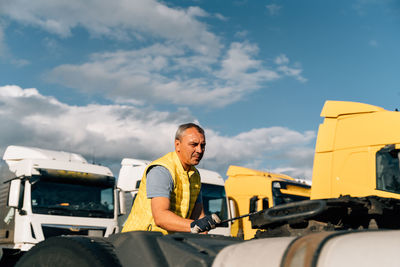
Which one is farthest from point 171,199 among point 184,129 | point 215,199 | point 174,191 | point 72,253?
point 215,199

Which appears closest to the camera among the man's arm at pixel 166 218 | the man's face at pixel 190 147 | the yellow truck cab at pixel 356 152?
the man's arm at pixel 166 218

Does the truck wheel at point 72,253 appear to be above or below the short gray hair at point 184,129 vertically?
below

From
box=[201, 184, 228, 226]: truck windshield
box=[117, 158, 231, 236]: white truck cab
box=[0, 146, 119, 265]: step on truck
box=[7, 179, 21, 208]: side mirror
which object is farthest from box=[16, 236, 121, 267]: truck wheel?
box=[201, 184, 228, 226]: truck windshield

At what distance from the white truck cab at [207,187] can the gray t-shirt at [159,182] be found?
8.68 m

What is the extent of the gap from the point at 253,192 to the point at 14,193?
5780 mm

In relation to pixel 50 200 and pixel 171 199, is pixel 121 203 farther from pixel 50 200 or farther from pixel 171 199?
pixel 171 199

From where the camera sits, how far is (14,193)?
1053 cm

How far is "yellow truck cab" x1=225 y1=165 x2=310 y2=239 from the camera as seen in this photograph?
12445 mm

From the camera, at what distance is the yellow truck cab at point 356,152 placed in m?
7.79

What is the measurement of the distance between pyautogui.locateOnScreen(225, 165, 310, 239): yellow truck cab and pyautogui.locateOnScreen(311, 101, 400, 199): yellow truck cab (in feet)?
11.8

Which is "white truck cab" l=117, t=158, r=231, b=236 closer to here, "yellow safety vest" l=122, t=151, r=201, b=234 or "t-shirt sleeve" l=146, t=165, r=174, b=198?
"yellow safety vest" l=122, t=151, r=201, b=234

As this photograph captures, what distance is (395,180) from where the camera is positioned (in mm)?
7688

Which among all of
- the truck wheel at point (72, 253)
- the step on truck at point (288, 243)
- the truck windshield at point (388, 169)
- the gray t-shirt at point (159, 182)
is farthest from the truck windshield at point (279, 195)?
the truck wheel at point (72, 253)

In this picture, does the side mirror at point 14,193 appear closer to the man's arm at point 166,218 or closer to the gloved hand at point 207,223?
the man's arm at point 166,218
